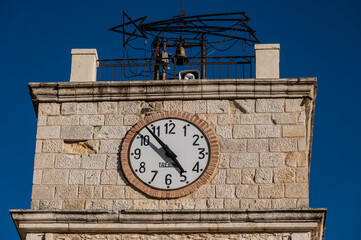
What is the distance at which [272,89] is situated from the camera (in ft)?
57.8

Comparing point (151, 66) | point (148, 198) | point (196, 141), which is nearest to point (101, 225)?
point (148, 198)

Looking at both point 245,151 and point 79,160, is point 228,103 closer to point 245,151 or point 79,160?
point 245,151

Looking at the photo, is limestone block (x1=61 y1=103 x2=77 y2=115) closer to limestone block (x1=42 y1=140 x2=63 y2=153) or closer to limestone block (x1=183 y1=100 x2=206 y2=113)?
limestone block (x1=42 y1=140 x2=63 y2=153)

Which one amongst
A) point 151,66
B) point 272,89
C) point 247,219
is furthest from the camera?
point 151,66

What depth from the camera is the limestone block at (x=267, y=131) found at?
1730 cm

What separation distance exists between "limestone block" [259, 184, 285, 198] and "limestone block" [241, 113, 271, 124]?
1129 mm

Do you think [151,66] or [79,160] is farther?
[151,66]

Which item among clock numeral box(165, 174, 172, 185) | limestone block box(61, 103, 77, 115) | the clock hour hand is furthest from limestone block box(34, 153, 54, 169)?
clock numeral box(165, 174, 172, 185)

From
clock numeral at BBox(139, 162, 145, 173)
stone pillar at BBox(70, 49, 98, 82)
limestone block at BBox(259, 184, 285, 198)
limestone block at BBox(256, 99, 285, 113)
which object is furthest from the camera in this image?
stone pillar at BBox(70, 49, 98, 82)

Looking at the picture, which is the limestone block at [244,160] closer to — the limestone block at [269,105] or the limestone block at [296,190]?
the limestone block at [296,190]

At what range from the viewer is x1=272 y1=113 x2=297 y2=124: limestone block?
17406 millimetres

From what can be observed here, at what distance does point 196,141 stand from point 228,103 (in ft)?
2.83

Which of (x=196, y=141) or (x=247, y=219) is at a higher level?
(x=196, y=141)

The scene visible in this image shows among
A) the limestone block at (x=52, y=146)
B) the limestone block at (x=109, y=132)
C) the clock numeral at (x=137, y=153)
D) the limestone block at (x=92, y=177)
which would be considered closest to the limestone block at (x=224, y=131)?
the clock numeral at (x=137, y=153)
